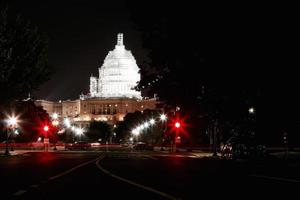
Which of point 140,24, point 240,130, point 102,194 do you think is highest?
point 140,24

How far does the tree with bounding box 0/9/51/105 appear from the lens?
40.5 meters

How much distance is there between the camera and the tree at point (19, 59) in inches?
1593

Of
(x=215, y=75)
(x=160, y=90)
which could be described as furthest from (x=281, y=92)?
(x=160, y=90)

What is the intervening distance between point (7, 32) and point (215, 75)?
1568 centimetres

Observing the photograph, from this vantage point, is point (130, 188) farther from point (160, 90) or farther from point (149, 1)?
point (160, 90)

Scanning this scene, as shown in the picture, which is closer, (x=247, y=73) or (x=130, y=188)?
(x=130, y=188)

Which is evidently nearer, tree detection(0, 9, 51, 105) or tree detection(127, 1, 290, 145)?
tree detection(127, 1, 290, 145)

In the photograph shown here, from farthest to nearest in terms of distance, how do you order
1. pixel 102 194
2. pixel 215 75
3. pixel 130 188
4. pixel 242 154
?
pixel 242 154 < pixel 215 75 < pixel 130 188 < pixel 102 194

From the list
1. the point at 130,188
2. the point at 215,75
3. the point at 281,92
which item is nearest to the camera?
the point at 130,188

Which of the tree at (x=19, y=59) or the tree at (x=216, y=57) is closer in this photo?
the tree at (x=216, y=57)

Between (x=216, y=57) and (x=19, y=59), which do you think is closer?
(x=216, y=57)

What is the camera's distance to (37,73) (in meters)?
43.9

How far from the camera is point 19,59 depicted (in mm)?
41875

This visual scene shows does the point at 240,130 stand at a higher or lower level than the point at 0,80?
lower
